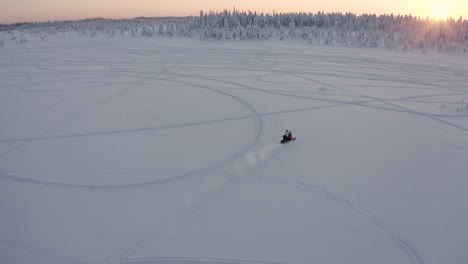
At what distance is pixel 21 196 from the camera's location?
4.70m

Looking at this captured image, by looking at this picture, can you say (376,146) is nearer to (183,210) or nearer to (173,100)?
(183,210)

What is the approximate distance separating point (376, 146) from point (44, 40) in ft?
Answer: 105

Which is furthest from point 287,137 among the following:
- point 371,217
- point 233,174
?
point 371,217

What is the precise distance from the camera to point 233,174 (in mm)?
5203

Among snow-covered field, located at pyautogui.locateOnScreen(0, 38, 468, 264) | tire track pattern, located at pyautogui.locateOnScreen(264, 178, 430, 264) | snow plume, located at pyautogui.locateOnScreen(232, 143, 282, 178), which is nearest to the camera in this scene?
tire track pattern, located at pyautogui.locateOnScreen(264, 178, 430, 264)

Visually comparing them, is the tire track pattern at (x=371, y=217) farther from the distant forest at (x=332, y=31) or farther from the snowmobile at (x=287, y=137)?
the distant forest at (x=332, y=31)

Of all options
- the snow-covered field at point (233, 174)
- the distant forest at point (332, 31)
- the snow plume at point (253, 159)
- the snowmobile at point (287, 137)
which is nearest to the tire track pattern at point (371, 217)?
the snow-covered field at point (233, 174)

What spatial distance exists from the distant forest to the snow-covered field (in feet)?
43.7

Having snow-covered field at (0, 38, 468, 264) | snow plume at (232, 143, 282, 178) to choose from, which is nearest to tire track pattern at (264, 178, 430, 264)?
snow-covered field at (0, 38, 468, 264)

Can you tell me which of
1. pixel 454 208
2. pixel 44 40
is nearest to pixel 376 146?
pixel 454 208

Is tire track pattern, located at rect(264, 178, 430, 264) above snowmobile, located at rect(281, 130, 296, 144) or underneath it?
underneath

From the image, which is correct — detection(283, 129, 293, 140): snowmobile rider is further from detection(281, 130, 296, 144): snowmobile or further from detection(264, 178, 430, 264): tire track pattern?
detection(264, 178, 430, 264): tire track pattern

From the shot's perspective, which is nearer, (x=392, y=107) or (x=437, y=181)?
(x=437, y=181)

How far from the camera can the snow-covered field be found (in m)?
3.71
